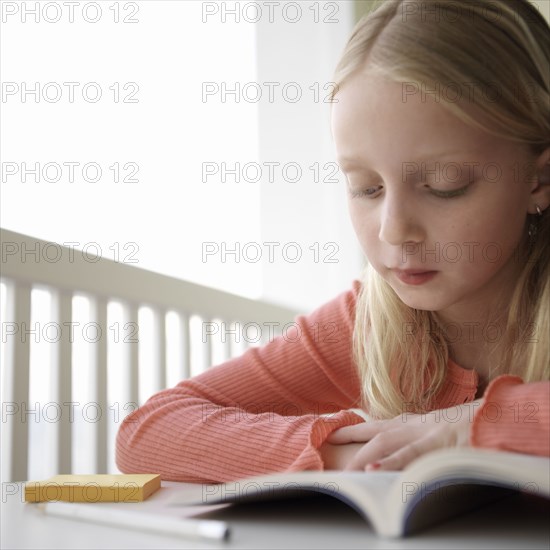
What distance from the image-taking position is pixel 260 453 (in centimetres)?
68

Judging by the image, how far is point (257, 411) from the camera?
3.06 feet

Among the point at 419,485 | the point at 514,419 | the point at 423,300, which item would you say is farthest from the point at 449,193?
the point at 419,485

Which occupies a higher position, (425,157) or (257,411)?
(425,157)

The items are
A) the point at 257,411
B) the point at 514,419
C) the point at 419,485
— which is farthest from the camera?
the point at 257,411

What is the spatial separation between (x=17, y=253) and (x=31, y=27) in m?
0.45

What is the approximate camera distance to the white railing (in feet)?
3.23

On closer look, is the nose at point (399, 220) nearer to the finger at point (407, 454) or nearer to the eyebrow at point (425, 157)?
the eyebrow at point (425, 157)

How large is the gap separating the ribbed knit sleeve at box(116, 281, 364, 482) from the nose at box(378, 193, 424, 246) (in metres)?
0.18

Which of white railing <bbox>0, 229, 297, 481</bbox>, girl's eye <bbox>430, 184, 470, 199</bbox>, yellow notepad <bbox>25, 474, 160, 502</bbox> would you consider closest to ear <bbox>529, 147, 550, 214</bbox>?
girl's eye <bbox>430, 184, 470, 199</bbox>

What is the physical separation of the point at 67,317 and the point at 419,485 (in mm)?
799

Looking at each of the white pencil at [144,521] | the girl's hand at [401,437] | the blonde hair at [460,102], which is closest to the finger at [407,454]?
the girl's hand at [401,437]

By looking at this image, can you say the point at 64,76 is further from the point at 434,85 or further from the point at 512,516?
the point at 512,516

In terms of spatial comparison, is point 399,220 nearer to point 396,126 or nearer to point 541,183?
point 396,126

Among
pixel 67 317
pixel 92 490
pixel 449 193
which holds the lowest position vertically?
pixel 92 490
